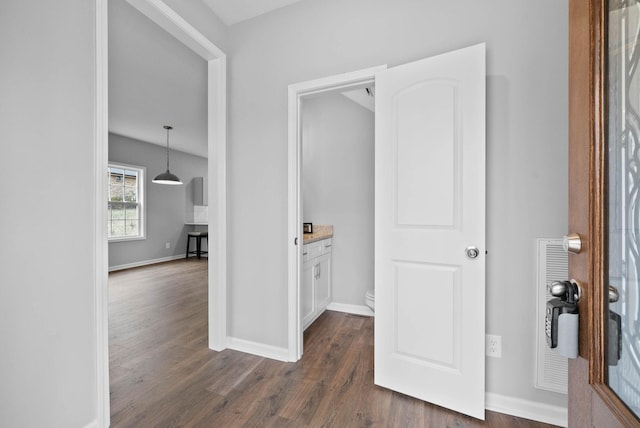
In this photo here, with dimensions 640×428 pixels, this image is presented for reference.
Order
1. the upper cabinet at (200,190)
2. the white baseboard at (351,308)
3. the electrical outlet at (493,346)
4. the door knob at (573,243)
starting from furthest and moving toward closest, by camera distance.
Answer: the upper cabinet at (200,190) < the white baseboard at (351,308) < the electrical outlet at (493,346) < the door knob at (573,243)

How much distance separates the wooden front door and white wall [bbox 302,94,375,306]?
2.47 meters

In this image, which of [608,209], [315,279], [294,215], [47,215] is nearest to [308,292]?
[315,279]

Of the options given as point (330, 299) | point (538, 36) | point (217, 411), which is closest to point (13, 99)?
point (217, 411)

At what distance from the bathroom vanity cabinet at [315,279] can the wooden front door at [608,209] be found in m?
2.01

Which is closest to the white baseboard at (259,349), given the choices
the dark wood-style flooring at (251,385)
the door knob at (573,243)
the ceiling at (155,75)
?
the dark wood-style flooring at (251,385)

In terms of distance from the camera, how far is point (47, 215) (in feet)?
4.04

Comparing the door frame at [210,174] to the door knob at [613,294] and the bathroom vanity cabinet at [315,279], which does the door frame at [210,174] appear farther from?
the door knob at [613,294]

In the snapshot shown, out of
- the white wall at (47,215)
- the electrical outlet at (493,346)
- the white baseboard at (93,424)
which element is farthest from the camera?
the electrical outlet at (493,346)

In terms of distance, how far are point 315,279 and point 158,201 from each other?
17.4 feet

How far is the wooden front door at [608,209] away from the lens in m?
0.52

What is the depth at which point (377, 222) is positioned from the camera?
1814mm

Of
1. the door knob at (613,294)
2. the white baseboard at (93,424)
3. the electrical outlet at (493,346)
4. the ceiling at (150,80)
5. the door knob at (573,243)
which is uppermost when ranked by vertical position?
the ceiling at (150,80)

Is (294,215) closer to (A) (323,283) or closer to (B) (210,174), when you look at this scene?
(B) (210,174)

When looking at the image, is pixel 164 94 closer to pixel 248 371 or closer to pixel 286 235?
pixel 286 235
